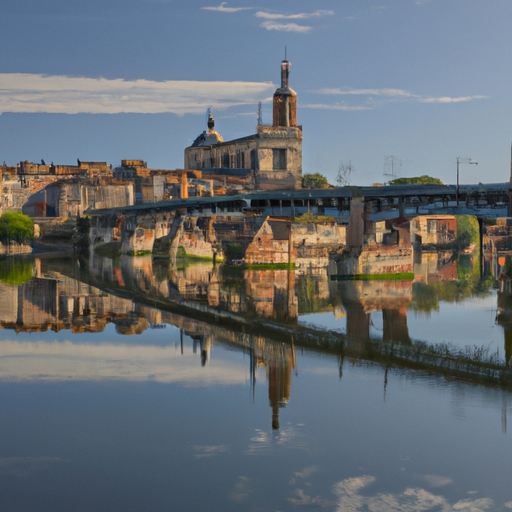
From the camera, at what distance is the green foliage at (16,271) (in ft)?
144

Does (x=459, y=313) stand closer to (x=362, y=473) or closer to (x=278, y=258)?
(x=362, y=473)

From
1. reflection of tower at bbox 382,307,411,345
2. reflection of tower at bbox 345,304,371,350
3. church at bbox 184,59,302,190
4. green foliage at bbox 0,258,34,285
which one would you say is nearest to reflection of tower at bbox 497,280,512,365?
reflection of tower at bbox 382,307,411,345

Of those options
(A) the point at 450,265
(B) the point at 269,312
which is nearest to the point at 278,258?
(A) the point at 450,265

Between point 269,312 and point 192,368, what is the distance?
10480 mm

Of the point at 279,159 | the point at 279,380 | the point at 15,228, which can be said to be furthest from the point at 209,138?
the point at 279,380

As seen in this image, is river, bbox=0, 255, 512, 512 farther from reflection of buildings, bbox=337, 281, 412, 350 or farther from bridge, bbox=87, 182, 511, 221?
bridge, bbox=87, 182, 511, 221

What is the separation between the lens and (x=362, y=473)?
40.4ft

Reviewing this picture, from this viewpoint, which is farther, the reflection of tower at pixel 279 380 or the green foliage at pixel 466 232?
the green foliage at pixel 466 232

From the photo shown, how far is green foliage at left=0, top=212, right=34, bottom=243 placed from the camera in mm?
79875

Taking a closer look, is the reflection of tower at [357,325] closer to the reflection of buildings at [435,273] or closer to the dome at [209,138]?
the reflection of buildings at [435,273]

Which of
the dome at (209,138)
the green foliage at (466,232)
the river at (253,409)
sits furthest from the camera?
the dome at (209,138)

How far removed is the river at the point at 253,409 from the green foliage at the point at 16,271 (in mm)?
13053

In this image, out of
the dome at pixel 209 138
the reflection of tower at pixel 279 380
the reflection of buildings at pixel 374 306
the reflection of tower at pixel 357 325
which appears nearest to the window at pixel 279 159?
the dome at pixel 209 138

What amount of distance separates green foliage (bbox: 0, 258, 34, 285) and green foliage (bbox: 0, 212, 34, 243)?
15.4 m
